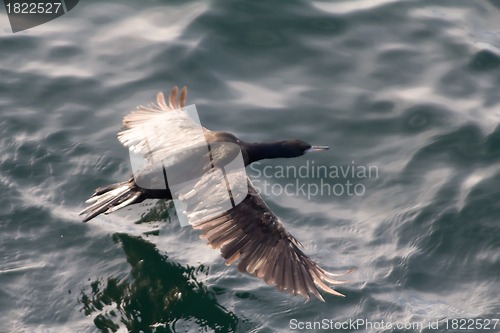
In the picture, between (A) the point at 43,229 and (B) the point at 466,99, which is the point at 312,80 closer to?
(B) the point at 466,99

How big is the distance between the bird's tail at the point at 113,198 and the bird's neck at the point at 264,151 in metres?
1.37

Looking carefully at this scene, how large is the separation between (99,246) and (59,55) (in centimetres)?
340

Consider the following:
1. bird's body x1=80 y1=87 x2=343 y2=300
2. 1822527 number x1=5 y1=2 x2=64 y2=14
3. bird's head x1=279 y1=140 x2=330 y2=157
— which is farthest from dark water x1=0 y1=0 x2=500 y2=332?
bird's body x1=80 y1=87 x2=343 y2=300

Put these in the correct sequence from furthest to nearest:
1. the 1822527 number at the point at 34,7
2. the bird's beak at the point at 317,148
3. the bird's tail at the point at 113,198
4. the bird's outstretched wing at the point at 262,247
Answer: the 1822527 number at the point at 34,7 → the bird's beak at the point at 317,148 → the bird's tail at the point at 113,198 → the bird's outstretched wing at the point at 262,247

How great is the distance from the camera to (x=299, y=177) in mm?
9031

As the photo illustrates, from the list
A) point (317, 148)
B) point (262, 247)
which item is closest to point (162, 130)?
point (317, 148)

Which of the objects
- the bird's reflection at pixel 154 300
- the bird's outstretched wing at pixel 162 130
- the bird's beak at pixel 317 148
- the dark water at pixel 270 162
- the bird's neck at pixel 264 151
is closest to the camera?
the bird's reflection at pixel 154 300

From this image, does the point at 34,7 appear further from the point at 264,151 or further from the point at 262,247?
the point at 262,247

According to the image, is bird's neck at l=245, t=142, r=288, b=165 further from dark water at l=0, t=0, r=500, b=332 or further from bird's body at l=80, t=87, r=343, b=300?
dark water at l=0, t=0, r=500, b=332

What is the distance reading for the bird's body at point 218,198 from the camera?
698 cm

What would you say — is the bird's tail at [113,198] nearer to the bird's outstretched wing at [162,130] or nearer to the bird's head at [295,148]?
the bird's outstretched wing at [162,130]

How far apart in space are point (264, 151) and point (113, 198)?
1.81m

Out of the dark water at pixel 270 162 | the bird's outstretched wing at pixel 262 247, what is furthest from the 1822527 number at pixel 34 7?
the bird's outstretched wing at pixel 262 247

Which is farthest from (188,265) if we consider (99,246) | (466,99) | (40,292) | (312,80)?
(466,99)
